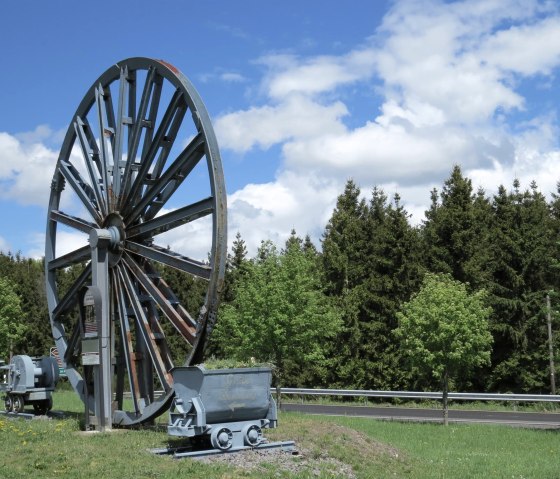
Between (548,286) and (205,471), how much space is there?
30480 millimetres

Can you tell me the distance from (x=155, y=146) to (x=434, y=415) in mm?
17630

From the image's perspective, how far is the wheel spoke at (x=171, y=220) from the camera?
14641 mm

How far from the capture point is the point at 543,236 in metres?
38.0

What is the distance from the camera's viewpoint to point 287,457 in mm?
12297

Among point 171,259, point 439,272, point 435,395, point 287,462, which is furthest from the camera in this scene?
point 439,272

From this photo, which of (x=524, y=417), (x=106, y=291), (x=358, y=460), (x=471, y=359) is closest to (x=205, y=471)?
(x=358, y=460)

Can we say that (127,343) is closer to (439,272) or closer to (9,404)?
(9,404)

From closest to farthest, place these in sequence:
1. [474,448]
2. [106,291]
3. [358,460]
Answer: [358,460], [106,291], [474,448]

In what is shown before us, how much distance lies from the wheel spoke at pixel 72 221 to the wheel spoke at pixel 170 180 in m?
1.82

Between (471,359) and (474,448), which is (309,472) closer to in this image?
(474,448)

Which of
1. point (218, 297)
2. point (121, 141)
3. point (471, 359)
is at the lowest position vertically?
point (471, 359)

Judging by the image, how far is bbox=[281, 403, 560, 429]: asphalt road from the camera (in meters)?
26.2

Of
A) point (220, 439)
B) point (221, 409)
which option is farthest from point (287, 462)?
point (221, 409)

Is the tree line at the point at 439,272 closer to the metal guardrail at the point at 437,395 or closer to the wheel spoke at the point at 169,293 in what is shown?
the metal guardrail at the point at 437,395
